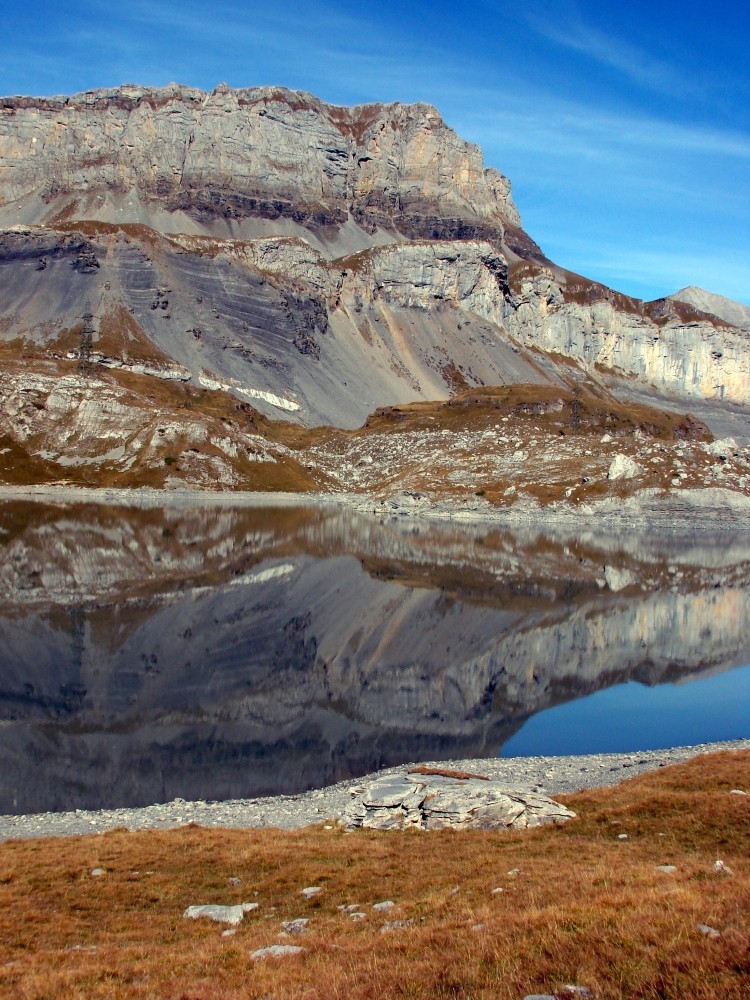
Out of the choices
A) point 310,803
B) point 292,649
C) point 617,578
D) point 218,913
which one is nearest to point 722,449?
point 617,578

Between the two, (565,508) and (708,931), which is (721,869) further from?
(565,508)

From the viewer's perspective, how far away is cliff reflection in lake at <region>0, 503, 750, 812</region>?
38.7 metres

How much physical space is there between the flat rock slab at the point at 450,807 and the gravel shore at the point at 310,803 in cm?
166

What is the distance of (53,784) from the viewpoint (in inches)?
1335

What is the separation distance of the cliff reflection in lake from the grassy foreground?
37.7 ft

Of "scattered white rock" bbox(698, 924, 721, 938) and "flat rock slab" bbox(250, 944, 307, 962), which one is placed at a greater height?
"scattered white rock" bbox(698, 924, 721, 938)

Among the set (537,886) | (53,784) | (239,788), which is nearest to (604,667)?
(239,788)

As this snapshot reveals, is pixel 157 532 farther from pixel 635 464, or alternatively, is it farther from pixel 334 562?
pixel 635 464

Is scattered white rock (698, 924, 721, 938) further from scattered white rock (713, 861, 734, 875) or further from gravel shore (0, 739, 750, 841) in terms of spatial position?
gravel shore (0, 739, 750, 841)

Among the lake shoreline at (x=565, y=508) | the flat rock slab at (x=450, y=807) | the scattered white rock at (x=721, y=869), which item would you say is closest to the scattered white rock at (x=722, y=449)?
the lake shoreline at (x=565, y=508)

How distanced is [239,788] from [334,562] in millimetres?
64316

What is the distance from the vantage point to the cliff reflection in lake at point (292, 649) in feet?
127

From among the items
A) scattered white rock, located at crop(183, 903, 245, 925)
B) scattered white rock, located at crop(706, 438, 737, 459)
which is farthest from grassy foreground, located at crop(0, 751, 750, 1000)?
scattered white rock, located at crop(706, 438, 737, 459)

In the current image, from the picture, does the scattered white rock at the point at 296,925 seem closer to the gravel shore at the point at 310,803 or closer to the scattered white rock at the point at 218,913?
the scattered white rock at the point at 218,913
